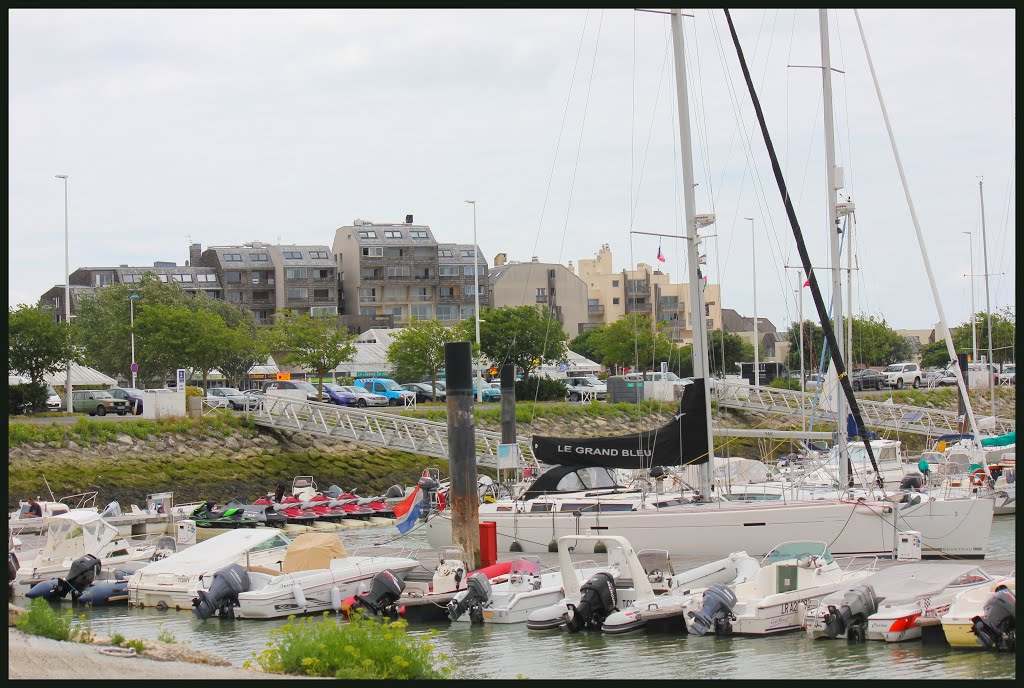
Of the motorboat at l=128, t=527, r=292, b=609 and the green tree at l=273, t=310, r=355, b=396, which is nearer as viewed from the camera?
the motorboat at l=128, t=527, r=292, b=609

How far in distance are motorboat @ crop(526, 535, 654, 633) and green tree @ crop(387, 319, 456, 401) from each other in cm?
5283

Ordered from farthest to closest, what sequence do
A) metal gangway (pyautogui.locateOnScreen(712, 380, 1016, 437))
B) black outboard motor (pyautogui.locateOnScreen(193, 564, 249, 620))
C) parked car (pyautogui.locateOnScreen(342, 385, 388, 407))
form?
parked car (pyautogui.locateOnScreen(342, 385, 388, 407))
metal gangway (pyautogui.locateOnScreen(712, 380, 1016, 437))
black outboard motor (pyautogui.locateOnScreen(193, 564, 249, 620))

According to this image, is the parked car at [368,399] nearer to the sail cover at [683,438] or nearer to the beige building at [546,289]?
the sail cover at [683,438]

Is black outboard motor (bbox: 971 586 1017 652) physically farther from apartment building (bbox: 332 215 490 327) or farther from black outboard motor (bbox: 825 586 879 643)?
apartment building (bbox: 332 215 490 327)

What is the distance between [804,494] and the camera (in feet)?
96.7

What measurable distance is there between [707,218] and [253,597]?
13.7 meters

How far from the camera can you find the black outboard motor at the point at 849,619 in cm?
1912

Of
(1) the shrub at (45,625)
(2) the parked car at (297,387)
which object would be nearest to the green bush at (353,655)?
(1) the shrub at (45,625)

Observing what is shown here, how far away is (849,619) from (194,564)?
1385 centimetres

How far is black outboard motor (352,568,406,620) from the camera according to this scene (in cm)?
2295

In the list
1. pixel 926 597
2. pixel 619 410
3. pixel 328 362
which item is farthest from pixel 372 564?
pixel 328 362

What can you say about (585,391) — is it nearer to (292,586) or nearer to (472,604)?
(292,586)

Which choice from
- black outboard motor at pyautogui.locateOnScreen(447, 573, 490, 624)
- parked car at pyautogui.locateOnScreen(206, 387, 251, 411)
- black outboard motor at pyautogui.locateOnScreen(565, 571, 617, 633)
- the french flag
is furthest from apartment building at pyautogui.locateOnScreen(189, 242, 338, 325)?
black outboard motor at pyautogui.locateOnScreen(565, 571, 617, 633)

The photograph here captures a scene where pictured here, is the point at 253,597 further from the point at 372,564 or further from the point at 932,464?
the point at 932,464
